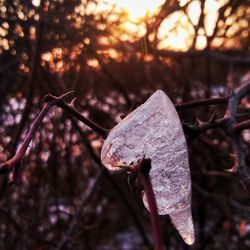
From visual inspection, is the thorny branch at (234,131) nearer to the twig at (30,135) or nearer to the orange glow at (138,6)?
the twig at (30,135)

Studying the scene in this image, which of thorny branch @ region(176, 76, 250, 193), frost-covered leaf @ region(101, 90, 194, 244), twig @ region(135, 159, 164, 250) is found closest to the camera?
twig @ region(135, 159, 164, 250)

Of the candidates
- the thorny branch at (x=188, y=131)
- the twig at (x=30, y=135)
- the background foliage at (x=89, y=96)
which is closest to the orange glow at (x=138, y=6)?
the background foliage at (x=89, y=96)

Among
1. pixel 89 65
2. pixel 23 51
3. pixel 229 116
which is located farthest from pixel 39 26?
pixel 229 116

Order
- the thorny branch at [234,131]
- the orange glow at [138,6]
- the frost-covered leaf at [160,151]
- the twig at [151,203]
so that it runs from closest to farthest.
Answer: the twig at [151,203] → the frost-covered leaf at [160,151] → the thorny branch at [234,131] → the orange glow at [138,6]

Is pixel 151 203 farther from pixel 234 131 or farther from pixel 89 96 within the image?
pixel 89 96

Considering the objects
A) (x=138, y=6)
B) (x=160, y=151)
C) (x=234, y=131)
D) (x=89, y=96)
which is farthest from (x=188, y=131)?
(x=89, y=96)

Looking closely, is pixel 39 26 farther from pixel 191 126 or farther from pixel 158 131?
pixel 158 131

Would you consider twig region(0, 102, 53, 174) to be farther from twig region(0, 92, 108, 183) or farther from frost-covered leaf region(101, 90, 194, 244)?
frost-covered leaf region(101, 90, 194, 244)

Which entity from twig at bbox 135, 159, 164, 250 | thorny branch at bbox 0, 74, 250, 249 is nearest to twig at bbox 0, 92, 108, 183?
thorny branch at bbox 0, 74, 250, 249
